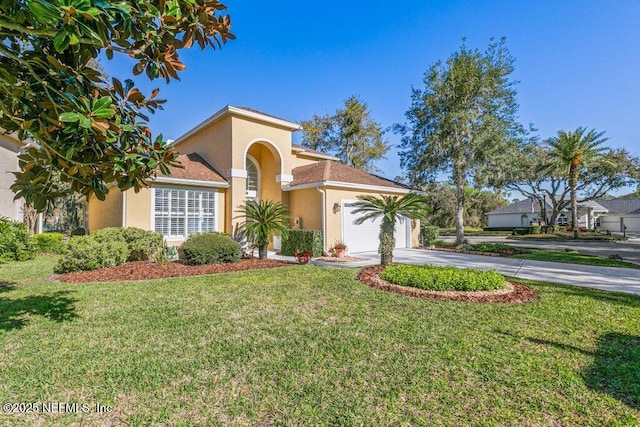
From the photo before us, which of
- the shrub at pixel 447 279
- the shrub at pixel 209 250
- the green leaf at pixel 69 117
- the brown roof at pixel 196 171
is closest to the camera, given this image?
the green leaf at pixel 69 117

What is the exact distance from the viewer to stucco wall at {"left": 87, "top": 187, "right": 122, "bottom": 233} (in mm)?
13852

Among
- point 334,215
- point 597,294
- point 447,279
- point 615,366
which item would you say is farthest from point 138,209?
point 597,294

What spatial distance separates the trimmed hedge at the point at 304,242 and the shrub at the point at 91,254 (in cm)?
675

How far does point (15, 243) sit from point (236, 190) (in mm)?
9854

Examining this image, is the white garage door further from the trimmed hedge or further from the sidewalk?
the sidewalk

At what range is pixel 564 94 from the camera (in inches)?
530

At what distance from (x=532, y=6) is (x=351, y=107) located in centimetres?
2244

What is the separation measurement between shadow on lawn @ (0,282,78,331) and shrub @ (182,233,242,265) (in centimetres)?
446

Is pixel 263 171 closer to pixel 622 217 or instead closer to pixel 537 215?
pixel 537 215

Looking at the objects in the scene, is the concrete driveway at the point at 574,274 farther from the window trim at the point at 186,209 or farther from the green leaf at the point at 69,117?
the green leaf at the point at 69,117

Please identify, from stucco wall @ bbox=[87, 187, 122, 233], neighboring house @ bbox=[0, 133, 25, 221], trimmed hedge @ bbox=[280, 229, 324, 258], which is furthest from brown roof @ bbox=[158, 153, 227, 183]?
neighboring house @ bbox=[0, 133, 25, 221]

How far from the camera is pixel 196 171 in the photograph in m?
15.3

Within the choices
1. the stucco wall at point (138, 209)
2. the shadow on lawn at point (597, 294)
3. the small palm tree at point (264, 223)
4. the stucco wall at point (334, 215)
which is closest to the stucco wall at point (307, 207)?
the stucco wall at point (334, 215)

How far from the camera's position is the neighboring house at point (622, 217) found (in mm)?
44219
